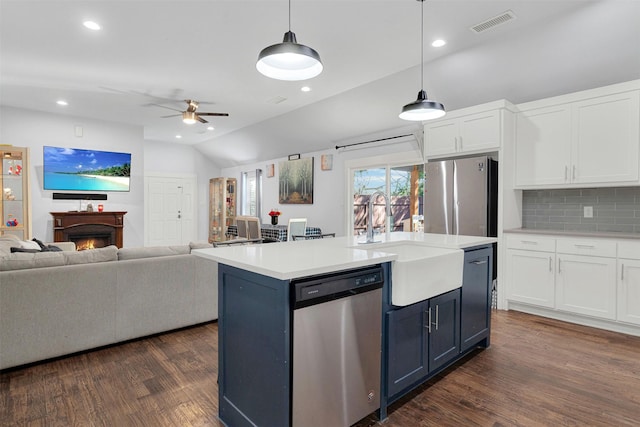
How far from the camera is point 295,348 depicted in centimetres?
144

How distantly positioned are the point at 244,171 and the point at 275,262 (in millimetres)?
7933

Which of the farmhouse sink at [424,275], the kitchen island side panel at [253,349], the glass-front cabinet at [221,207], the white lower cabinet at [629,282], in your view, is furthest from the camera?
the glass-front cabinet at [221,207]

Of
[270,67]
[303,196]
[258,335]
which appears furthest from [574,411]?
[303,196]

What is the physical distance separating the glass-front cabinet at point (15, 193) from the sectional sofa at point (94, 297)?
8.89ft

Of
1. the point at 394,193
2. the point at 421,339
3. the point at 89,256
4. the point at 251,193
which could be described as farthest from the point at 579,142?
the point at 251,193

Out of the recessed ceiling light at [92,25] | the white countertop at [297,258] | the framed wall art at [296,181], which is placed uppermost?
the recessed ceiling light at [92,25]

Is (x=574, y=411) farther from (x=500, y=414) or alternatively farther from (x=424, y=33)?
(x=424, y=33)

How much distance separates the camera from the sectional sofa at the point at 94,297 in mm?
2385

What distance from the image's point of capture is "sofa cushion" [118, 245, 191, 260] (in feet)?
9.51


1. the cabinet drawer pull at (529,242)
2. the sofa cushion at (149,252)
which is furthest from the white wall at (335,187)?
the sofa cushion at (149,252)

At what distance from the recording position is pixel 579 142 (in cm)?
344

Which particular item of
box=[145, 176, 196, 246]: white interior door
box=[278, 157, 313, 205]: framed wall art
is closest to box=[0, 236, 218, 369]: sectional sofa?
box=[278, 157, 313, 205]: framed wall art

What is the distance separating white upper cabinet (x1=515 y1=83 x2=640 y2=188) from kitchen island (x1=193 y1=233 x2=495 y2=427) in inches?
84.1

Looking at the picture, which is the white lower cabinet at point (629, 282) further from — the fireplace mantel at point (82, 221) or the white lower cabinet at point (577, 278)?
the fireplace mantel at point (82, 221)
